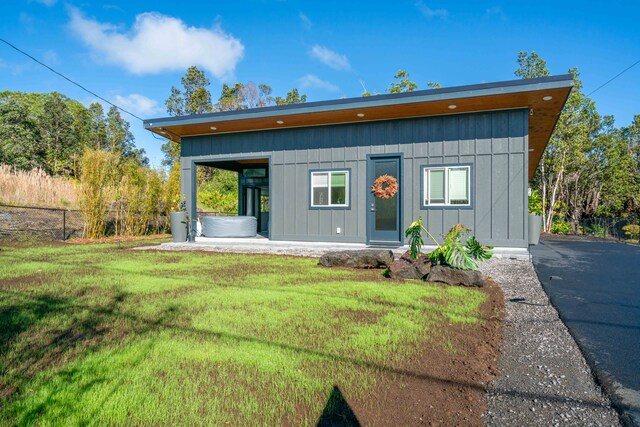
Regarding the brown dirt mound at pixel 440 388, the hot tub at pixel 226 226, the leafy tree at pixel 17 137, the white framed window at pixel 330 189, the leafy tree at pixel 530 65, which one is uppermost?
the leafy tree at pixel 530 65

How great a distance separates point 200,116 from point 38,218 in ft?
21.8

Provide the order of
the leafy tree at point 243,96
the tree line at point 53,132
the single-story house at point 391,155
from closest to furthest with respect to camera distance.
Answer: the single-story house at point 391,155
the tree line at point 53,132
the leafy tree at point 243,96

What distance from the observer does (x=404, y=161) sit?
8.95 meters

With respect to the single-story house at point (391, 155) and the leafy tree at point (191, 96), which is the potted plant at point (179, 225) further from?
the leafy tree at point (191, 96)

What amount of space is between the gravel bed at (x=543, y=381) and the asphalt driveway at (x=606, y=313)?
9cm

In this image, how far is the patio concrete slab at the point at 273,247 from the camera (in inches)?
332

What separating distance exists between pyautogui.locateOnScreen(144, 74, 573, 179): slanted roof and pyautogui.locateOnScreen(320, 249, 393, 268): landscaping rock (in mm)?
3591

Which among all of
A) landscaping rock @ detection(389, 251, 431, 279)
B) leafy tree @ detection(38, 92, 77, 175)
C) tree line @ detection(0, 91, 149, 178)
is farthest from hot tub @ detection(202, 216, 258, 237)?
leafy tree @ detection(38, 92, 77, 175)

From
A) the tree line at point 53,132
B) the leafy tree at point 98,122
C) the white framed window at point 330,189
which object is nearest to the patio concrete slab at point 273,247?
the white framed window at point 330,189

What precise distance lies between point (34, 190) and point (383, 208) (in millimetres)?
12137

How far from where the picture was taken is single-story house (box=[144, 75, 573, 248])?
26.3 feet

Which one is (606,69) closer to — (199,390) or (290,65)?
(290,65)

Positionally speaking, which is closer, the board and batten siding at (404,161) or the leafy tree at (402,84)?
the board and batten siding at (404,161)

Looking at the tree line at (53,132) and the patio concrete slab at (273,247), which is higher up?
the tree line at (53,132)
